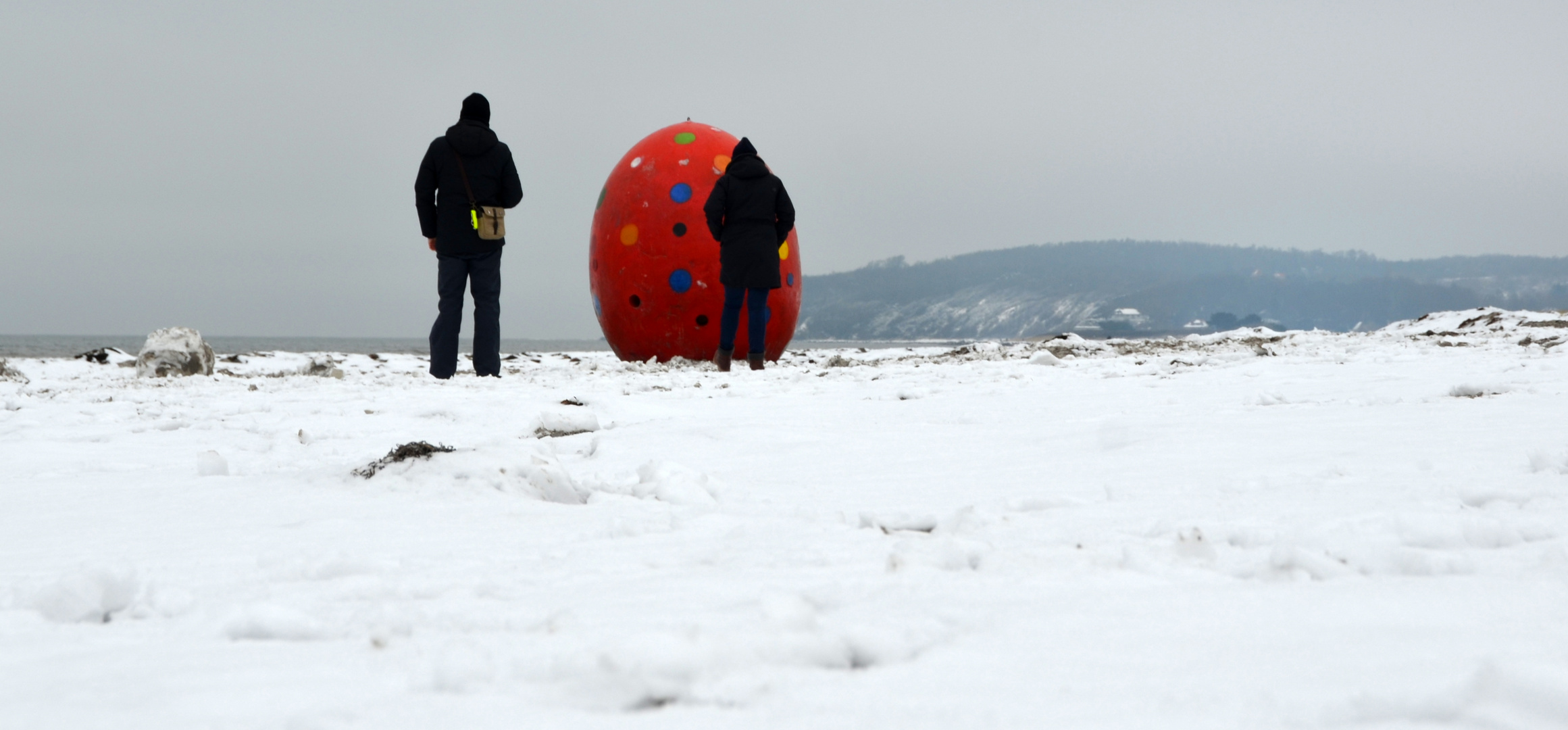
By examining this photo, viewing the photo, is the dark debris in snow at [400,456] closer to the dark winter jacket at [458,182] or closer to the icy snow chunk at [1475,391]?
the icy snow chunk at [1475,391]

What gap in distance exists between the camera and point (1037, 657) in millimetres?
971

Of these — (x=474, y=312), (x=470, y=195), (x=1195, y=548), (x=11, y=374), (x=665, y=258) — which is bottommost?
(x=11, y=374)

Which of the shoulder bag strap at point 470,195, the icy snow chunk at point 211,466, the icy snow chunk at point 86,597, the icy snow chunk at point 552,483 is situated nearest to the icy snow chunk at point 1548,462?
the icy snow chunk at point 552,483

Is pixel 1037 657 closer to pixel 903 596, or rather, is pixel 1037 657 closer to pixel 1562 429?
pixel 903 596

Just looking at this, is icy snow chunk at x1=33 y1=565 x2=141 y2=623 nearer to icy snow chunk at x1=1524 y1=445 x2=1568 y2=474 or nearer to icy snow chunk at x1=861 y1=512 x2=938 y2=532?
icy snow chunk at x1=861 y1=512 x2=938 y2=532

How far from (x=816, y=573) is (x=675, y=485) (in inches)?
29.2

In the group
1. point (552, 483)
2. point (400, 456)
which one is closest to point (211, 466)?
point (400, 456)

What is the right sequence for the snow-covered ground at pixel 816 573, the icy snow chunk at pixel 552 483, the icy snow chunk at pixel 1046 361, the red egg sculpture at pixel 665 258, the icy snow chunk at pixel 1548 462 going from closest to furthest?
the snow-covered ground at pixel 816 573, the icy snow chunk at pixel 1548 462, the icy snow chunk at pixel 552 483, the icy snow chunk at pixel 1046 361, the red egg sculpture at pixel 665 258

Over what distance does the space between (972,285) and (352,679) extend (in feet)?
574

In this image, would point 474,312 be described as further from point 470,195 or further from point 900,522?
point 900,522

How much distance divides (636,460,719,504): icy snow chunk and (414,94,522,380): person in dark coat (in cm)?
383

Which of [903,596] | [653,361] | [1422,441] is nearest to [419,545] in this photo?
[903,596]

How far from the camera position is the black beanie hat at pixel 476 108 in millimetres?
5738

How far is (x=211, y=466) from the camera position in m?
2.28
